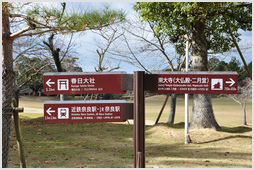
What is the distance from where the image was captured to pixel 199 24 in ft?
30.9

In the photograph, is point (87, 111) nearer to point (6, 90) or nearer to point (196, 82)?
point (196, 82)

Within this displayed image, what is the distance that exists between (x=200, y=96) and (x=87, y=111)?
6.83 m

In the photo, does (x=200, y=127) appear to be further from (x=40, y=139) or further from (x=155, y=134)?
(x=40, y=139)

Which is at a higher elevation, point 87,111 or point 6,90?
point 6,90

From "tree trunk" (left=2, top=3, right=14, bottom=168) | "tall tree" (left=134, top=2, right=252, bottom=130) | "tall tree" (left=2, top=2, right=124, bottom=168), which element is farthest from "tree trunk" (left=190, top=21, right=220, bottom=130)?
"tree trunk" (left=2, top=3, right=14, bottom=168)

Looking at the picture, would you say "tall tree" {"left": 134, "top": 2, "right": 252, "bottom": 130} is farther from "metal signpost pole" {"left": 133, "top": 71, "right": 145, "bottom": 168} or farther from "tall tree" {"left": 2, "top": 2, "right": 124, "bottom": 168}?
"metal signpost pole" {"left": 133, "top": 71, "right": 145, "bottom": 168}

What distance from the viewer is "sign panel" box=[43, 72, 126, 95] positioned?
3307 mm

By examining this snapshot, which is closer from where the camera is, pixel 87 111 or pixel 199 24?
pixel 87 111

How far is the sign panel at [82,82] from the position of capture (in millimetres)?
3307

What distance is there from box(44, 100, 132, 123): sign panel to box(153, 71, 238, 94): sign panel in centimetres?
54

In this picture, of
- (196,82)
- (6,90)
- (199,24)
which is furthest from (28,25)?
(199,24)

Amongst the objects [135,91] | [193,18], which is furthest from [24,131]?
[135,91]

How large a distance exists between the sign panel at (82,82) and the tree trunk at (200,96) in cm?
649

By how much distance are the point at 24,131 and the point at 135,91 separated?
806cm
